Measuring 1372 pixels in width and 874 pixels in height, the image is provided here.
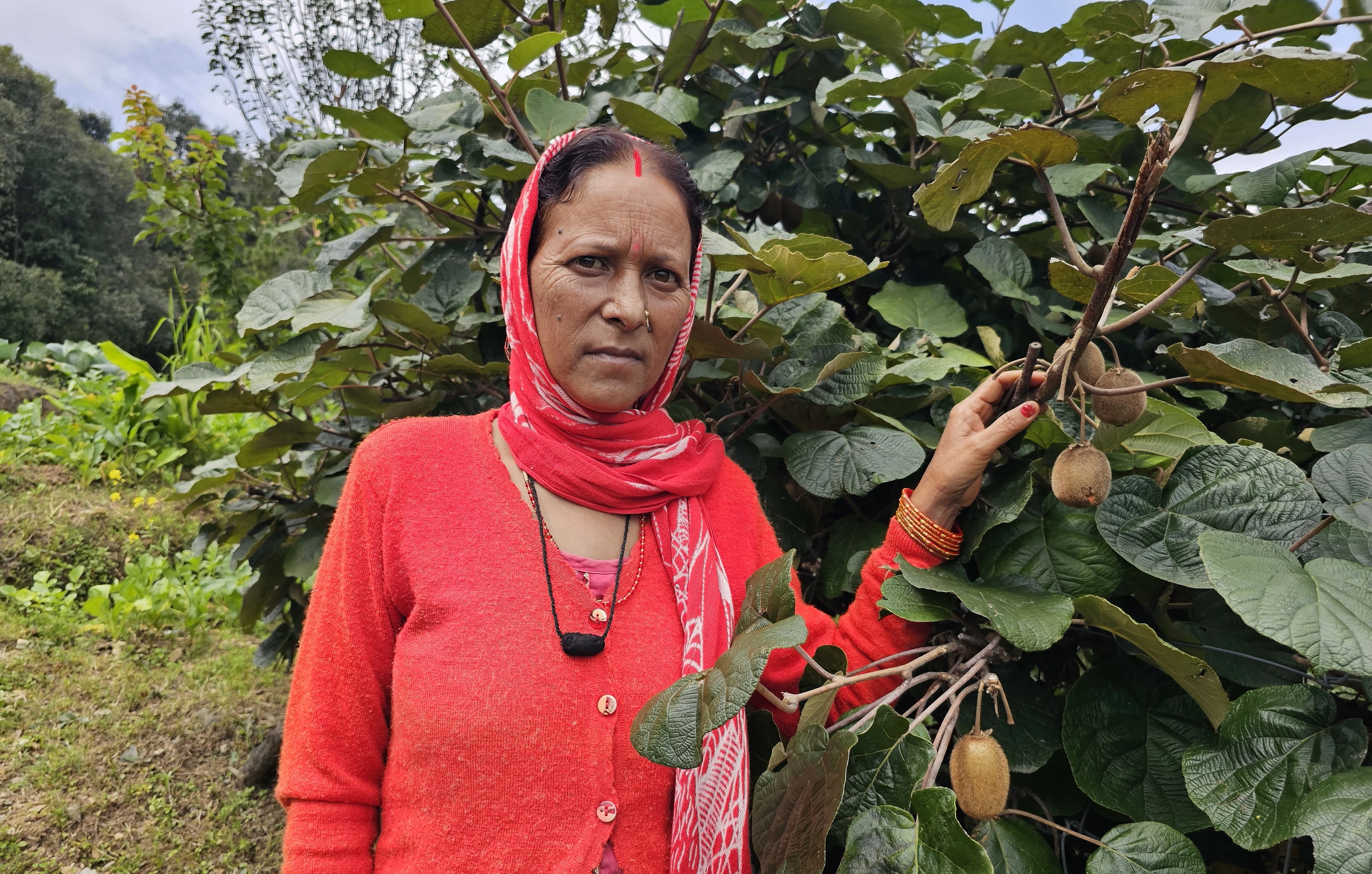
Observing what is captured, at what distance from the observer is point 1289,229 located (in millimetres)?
1082

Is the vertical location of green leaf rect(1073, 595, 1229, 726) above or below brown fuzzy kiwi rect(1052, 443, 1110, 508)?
below

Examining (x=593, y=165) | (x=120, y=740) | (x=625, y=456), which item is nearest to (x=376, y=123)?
(x=593, y=165)

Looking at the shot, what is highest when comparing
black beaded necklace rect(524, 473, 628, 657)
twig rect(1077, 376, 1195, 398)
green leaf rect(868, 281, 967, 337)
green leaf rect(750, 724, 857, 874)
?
twig rect(1077, 376, 1195, 398)

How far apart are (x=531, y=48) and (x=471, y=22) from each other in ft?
0.99

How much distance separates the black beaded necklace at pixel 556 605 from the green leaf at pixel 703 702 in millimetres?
320

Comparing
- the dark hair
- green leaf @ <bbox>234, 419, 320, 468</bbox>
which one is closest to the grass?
green leaf @ <bbox>234, 419, 320, 468</bbox>

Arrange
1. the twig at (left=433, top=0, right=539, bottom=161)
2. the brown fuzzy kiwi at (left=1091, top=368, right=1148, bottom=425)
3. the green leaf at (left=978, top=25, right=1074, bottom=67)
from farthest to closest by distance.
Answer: the green leaf at (left=978, top=25, right=1074, bottom=67), the twig at (left=433, top=0, right=539, bottom=161), the brown fuzzy kiwi at (left=1091, top=368, right=1148, bottom=425)

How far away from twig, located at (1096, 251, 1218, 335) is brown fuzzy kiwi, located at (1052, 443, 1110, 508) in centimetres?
15

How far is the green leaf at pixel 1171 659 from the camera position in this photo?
1.05 meters

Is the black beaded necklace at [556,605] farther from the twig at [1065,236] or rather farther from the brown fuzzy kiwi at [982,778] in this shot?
the twig at [1065,236]

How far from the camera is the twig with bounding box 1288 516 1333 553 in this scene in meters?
1.11

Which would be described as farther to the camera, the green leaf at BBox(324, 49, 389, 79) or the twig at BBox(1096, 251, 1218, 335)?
the green leaf at BBox(324, 49, 389, 79)

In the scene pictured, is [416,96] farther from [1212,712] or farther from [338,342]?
[1212,712]

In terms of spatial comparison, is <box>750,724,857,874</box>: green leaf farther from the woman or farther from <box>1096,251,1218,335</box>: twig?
<box>1096,251,1218,335</box>: twig
